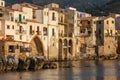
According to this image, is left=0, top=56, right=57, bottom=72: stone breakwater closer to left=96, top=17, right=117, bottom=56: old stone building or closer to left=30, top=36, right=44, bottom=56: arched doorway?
left=30, top=36, right=44, bottom=56: arched doorway

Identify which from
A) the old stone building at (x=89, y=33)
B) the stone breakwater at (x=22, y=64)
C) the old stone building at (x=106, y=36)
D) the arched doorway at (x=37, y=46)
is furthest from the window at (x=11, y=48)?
the old stone building at (x=106, y=36)

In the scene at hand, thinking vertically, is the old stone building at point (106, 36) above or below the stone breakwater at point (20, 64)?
above

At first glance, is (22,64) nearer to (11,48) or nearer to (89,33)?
(11,48)

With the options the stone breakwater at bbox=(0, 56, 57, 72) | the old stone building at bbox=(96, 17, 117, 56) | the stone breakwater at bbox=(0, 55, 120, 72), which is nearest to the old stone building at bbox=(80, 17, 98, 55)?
the old stone building at bbox=(96, 17, 117, 56)

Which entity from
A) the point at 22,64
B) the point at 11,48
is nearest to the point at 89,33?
the point at 11,48

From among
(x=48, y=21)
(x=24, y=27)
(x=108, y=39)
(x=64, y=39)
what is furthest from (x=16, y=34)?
(x=108, y=39)

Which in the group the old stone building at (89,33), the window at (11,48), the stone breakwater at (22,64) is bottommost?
the stone breakwater at (22,64)

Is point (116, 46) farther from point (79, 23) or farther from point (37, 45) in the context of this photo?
point (37, 45)

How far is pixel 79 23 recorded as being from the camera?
405ft

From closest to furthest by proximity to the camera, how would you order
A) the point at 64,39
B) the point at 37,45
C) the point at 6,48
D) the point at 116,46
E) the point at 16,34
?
1. the point at 6,48
2. the point at 16,34
3. the point at 37,45
4. the point at 64,39
5. the point at 116,46

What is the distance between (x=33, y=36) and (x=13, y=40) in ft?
34.4

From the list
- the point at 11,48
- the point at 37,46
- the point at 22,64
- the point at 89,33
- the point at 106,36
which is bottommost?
the point at 22,64

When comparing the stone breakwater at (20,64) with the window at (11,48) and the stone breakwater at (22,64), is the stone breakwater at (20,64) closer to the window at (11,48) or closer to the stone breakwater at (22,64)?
the stone breakwater at (22,64)

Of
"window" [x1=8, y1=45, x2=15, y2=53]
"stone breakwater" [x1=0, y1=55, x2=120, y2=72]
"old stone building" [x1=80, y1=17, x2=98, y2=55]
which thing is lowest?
"stone breakwater" [x1=0, y1=55, x2=120, y2=72]
